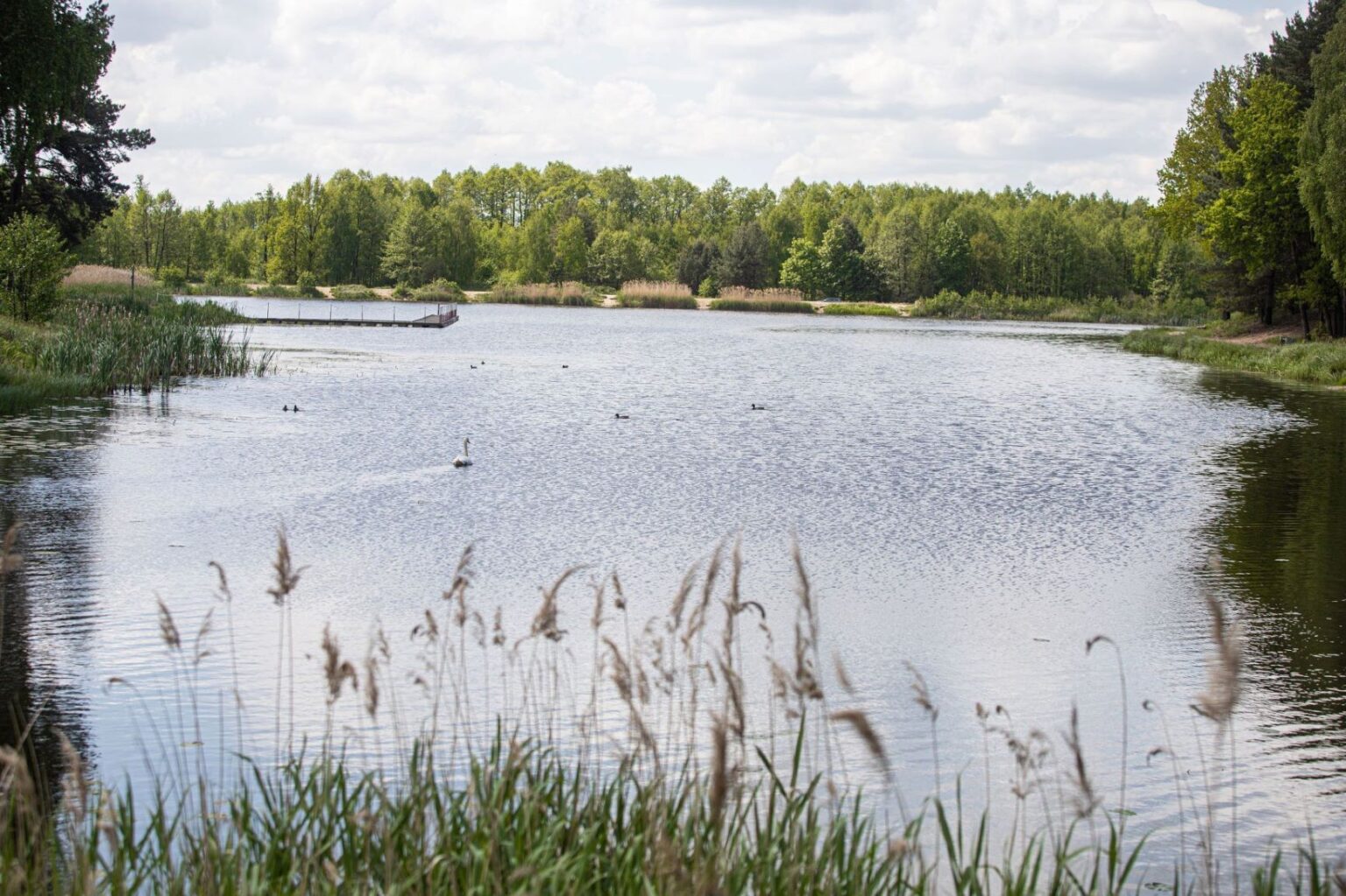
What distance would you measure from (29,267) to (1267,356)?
1481 inches

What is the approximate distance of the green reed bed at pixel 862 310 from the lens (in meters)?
108

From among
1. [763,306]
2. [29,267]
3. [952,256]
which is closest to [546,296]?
[763,306]

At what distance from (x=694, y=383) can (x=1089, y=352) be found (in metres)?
26.5

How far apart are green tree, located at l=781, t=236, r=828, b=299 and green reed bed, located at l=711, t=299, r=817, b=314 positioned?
10328 millimetres

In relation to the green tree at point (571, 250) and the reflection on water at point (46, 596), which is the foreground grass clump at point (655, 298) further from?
the reflection on water at point (46, 596)

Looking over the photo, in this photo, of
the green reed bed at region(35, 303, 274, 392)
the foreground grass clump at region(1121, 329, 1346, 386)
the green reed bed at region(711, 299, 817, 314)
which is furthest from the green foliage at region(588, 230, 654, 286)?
the green reed bed at region(35, 303, 274, 392)

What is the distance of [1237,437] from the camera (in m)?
26.0

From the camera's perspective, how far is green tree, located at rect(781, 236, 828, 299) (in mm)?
121562

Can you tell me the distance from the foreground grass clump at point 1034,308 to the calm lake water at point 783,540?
7128 cm

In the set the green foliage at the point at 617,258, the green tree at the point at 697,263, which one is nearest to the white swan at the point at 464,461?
the green tree at the point at 697,263

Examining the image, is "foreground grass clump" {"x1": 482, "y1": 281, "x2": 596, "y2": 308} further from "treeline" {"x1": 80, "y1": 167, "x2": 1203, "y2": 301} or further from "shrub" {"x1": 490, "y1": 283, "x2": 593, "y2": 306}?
"treeline" {"x1": 80, "y1": 167, "x2": 1203, "y2": 301}

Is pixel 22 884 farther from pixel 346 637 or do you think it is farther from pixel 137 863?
pixel 346 637

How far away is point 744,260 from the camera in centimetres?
12019

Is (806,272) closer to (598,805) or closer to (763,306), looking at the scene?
(763,306)
